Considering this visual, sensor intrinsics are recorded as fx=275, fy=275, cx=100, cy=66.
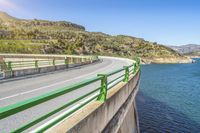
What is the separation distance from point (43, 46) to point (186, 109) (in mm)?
74159

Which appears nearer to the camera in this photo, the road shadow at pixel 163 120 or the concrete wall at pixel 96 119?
the concrete wall at pixel 96 119

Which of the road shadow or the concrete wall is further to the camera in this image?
the road shadow

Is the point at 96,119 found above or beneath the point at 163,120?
above

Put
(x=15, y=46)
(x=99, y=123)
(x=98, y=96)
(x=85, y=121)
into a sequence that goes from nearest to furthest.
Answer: (x=85, y=121) → (x=99, y=123) → (x=98, y=96) → (x=15, y=46)

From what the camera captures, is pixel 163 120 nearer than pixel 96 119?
No

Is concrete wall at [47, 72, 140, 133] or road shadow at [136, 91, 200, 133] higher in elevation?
concrete wall at [47, 72, 140, 133]

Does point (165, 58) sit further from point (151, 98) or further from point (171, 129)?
point (171, 129)

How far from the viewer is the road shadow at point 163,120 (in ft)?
80.4

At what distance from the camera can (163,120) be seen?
27.2m

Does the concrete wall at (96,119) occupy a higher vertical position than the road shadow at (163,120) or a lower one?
higher

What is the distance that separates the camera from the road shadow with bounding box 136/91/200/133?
24.5m

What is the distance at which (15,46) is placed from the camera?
287 ft

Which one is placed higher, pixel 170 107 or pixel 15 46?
pixel 15 46

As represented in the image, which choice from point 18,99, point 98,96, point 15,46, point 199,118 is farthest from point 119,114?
point 15,46
